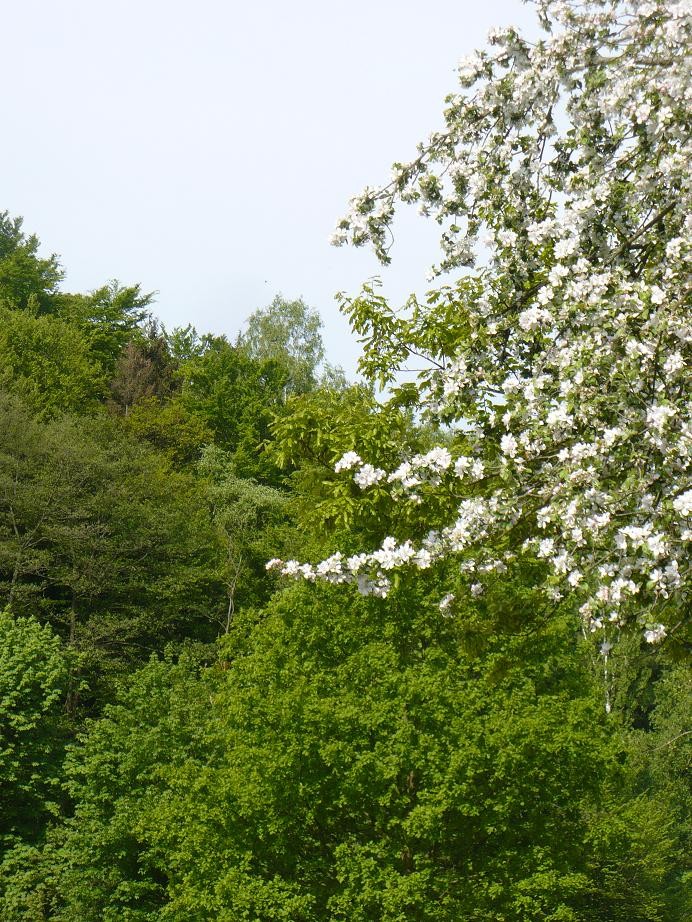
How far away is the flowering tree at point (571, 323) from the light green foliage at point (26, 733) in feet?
69.0

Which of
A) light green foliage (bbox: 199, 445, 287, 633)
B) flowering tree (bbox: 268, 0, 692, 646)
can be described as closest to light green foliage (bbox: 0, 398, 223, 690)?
light green foliage (bbox: 199, 445, 287, 633)

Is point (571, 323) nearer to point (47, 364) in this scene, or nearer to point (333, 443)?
point (333, 443)

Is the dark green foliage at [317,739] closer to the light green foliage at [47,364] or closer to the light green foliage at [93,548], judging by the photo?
the light green foliage at [93,548]

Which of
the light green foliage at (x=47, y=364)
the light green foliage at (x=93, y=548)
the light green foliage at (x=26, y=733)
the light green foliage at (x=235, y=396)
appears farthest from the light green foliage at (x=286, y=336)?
the light green foliage at (x=26, y=733)

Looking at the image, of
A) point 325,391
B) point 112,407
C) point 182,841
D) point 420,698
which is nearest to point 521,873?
point 420,698

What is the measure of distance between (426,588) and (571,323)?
14344mm

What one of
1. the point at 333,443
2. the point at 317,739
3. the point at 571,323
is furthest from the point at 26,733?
the point at 571,323

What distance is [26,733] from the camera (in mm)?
26609

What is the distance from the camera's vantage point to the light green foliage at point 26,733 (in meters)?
25.8

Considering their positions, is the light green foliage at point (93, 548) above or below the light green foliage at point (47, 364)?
below

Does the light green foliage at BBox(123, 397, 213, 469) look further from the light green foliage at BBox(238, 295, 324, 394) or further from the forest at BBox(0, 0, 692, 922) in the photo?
the light green foliage at BBox(238, 295, 324, 394)

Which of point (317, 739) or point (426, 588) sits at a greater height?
point (426, 588)

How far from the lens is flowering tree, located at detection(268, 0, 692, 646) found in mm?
5543

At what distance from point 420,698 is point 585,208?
530 inches
